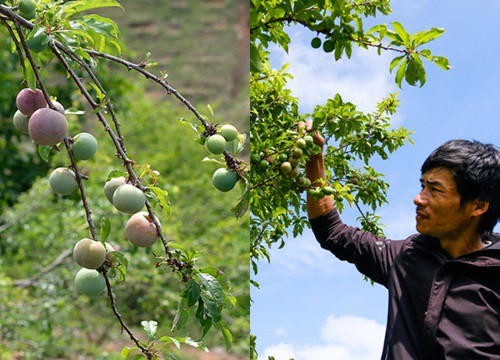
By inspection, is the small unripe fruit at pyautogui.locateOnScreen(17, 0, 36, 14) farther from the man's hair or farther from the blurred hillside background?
the blurred hillside background

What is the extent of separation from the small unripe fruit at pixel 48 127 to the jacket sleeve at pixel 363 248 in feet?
2.04

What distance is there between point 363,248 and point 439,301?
199mm

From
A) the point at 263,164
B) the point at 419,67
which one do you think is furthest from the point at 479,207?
the point at 263,164

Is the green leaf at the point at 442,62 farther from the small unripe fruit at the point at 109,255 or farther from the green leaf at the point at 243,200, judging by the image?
the small unripe fruit at the point at 109,255

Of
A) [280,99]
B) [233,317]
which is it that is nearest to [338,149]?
[280,99]

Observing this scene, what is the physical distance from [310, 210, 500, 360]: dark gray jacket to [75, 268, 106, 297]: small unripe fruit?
0.50 m

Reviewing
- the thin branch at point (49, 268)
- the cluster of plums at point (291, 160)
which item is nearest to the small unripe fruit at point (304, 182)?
the cluster of plums at point (291, 160)

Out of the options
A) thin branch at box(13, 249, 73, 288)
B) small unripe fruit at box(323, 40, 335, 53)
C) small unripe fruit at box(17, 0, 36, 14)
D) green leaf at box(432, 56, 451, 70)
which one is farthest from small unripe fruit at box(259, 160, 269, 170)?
thin branch at box(13, 249, 73, 288)

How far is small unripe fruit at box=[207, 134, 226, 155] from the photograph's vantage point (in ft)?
2.76

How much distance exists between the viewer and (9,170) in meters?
3.70

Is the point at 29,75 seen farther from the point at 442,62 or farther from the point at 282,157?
the point at 442,62

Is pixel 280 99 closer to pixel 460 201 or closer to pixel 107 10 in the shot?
pixel 460 201

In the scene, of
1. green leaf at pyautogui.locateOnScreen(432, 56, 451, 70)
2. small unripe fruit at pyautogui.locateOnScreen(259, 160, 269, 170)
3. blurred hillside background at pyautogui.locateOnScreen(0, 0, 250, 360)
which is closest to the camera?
green leaf at pyautogui.locateOnScreen(432, 56, 451, 70)

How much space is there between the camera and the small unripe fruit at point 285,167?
1.34m
